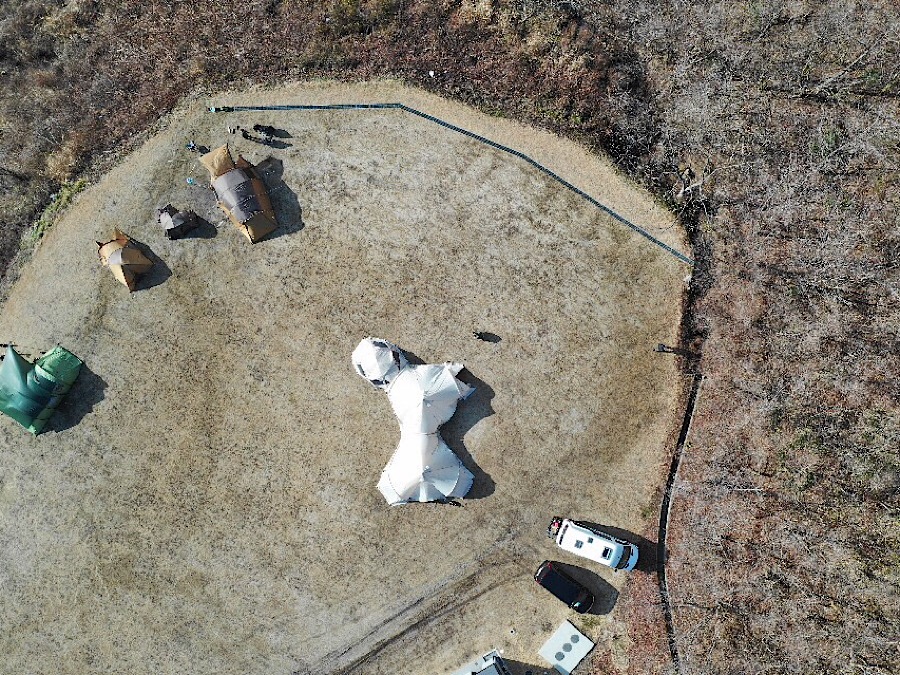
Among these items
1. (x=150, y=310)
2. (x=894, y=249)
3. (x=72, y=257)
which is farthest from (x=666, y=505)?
(x=72, y=257)

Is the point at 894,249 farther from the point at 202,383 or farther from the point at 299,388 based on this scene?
the point at 202,383

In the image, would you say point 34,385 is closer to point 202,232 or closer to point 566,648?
point 202,232

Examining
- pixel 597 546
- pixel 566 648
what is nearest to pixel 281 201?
pixel 597 546

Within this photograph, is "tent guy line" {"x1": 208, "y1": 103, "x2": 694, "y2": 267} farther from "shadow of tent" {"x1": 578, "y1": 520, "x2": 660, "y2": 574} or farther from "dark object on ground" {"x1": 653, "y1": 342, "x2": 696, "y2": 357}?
"shadow of tent" {"x1": 578, "y1": 520, "x2": 660, "y2": 574}

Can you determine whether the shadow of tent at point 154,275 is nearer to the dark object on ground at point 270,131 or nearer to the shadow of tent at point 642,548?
the dark object on ground at point 270,131

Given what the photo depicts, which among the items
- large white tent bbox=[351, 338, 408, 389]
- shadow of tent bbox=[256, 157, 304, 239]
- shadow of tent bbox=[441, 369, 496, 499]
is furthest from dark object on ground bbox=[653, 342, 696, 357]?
shadow of tent bbox=[256, 157, 304, 239]

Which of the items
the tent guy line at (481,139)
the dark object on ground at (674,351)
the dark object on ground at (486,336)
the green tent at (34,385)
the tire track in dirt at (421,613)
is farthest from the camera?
the green tent at (34,385)

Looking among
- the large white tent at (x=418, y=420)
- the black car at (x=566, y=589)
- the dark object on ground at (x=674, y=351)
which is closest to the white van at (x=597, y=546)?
the black car at (x=566, y=589)
